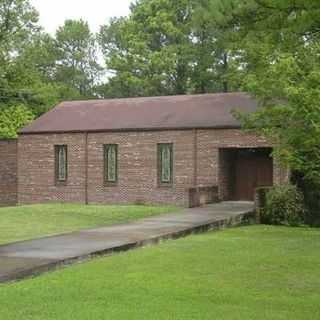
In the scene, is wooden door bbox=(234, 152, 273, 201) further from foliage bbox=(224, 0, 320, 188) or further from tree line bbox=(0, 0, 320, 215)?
foliage bbox=(224, 0, 320, 188)

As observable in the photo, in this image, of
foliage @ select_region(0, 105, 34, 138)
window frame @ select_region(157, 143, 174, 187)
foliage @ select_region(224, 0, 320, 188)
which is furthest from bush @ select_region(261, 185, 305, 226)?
foliage @ select_region(0, 105, 34, 138)

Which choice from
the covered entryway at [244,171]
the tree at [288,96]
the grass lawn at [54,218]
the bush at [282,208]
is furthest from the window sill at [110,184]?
the tree at [288,96]

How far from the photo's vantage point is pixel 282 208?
25797 mm

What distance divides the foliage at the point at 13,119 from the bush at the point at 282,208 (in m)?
24.8

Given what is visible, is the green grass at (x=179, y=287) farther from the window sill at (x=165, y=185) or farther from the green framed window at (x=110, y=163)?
the green framed window at (x=110, y=163)

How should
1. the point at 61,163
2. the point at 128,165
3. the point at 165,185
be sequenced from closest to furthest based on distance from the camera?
Answer: the point at 165,185 < the point at 128,165 < the point at 61,163

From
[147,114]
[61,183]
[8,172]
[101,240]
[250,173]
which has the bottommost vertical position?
[101,240]

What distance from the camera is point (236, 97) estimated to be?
33.7 metres

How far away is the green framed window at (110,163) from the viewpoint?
34125 mm

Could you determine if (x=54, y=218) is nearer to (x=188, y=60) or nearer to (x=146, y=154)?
(x=146, y=154)

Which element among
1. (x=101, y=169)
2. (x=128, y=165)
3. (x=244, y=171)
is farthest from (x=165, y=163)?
(x=244, y=171)

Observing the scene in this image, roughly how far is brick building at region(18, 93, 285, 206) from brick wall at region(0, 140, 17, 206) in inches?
33.8

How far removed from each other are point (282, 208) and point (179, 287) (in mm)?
15209

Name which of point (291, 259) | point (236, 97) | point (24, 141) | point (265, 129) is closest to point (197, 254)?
point (291, 259)
